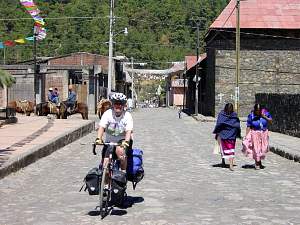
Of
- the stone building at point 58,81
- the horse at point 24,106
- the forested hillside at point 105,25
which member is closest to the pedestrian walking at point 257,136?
the horse at point 24,106

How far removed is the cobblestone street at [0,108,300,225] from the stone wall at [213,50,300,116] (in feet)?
99.6

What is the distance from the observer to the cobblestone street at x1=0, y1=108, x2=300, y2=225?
25.6 ft

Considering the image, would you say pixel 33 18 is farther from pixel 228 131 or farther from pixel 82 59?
pixel 82 59

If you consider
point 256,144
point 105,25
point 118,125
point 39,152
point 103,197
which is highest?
point 105,25

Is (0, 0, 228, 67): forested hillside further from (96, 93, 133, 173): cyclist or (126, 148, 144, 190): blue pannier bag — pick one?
(126, 148, 144, 190): blue pannier bag

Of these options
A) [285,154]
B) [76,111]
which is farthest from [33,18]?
[285,154]

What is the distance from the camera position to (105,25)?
73625 millimetres

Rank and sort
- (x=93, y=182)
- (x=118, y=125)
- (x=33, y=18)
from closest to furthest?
(x=93, y=182) < (x=118, y=125) < (x=33, y=18)

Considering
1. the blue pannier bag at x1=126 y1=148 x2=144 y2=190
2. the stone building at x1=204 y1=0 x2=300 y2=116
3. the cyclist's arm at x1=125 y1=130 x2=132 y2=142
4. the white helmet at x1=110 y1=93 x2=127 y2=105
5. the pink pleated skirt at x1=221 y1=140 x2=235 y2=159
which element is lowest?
the pink pleated skirt at x1=221 y1=140 x2=235 y2=159

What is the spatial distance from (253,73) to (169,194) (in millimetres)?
37478

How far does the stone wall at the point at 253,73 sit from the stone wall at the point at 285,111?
15.3 meters

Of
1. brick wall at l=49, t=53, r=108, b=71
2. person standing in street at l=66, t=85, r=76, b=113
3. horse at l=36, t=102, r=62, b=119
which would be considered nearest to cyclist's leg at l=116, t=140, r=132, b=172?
person standing in street at l=66, t=85, r=76, b=113

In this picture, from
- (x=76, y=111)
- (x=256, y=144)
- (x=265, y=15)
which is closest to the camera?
(x=256, y=144)

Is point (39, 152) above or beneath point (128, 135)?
beneath
